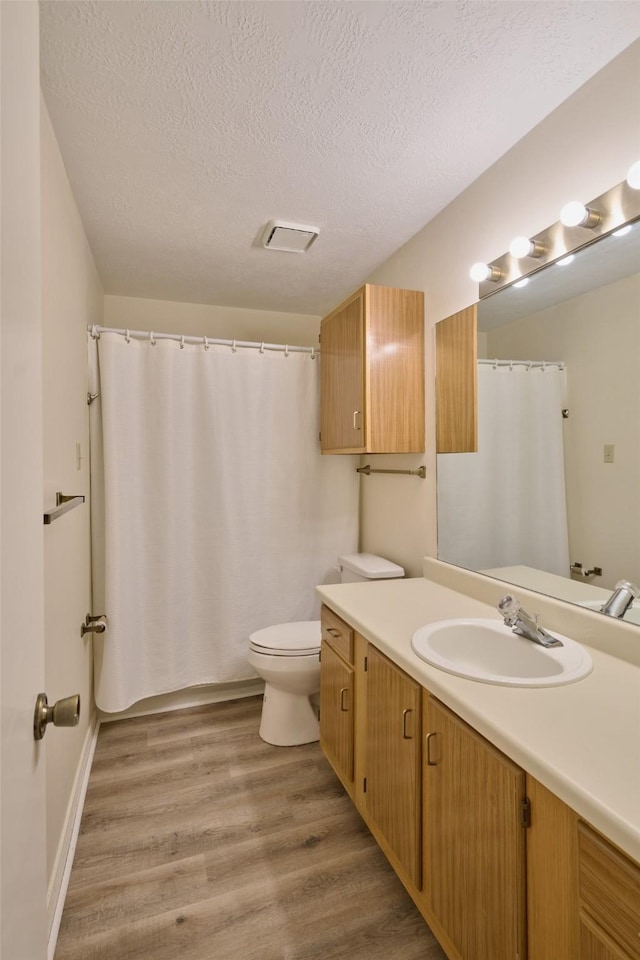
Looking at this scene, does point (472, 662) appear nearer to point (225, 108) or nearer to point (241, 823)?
point (241, 823)

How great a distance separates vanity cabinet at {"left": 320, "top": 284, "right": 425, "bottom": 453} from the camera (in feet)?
6.86

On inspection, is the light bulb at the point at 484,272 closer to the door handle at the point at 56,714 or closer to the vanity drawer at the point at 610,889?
the vanity drawer at the point at 610,889

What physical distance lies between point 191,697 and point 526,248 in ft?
8.66

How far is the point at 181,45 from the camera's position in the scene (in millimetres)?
1196

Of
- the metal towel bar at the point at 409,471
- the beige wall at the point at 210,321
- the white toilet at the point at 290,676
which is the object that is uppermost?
the beige wall at the point at 210,321

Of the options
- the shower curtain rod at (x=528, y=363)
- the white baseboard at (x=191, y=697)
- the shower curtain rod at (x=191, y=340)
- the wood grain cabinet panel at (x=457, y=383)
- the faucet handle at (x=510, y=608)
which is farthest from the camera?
the white baseboard at (x=191, y=697)

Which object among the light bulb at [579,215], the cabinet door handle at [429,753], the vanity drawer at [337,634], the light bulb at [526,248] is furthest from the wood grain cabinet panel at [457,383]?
the cabinet door handle at [429,753]

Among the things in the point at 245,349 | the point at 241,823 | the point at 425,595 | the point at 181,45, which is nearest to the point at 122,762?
the point at 241,823

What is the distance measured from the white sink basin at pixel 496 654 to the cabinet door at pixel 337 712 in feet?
1.40

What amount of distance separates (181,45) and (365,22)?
46 cm

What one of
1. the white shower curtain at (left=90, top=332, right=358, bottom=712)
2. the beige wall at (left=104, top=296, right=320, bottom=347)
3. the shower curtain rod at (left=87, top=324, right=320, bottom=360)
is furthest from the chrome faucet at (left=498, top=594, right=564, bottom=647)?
the beige wall at (left=104, top=296, right=320, bottom=347)

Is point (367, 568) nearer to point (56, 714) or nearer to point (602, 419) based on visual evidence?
point (602, 419)

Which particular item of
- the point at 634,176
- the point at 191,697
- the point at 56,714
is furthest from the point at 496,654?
the point at 191,697

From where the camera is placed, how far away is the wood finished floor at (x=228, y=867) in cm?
133
